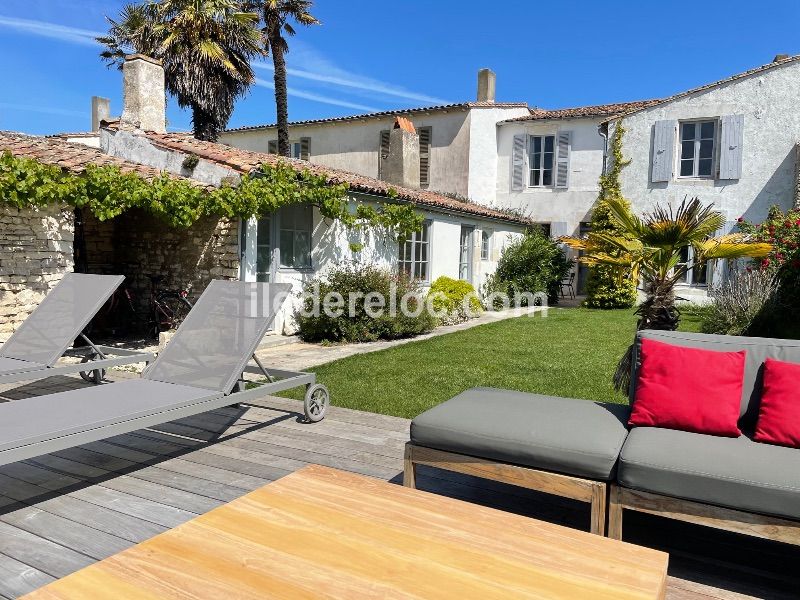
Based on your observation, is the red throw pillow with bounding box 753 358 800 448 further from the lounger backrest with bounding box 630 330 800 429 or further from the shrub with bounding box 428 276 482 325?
the shrub with bounding box 428 276 482 325

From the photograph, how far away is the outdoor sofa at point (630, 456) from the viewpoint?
2512mm

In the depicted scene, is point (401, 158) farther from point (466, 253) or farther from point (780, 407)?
point (780, 407)

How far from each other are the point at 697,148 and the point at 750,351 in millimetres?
15613

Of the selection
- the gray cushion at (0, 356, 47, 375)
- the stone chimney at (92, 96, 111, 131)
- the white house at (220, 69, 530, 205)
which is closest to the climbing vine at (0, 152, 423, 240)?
the gray cushion at (0, 356, 47, 375)

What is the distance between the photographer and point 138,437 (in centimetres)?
461

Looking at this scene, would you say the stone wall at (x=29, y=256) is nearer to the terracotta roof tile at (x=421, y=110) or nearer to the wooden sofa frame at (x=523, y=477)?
the wooden sofa frame at (x=523, y=477)

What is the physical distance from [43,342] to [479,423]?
14.3 ft

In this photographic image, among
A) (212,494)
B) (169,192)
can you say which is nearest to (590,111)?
(169,192)

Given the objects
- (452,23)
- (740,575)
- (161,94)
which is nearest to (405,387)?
(740,575)

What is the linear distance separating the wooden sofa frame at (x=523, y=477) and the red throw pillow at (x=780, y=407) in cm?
91

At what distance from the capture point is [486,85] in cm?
2083

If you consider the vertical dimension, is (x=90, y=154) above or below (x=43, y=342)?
Answer: above

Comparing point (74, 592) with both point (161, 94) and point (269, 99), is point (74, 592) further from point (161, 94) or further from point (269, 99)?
point (269, 99)

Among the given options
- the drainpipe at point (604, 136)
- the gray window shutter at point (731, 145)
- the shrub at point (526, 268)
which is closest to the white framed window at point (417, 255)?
the shrub at point (526, 268)
